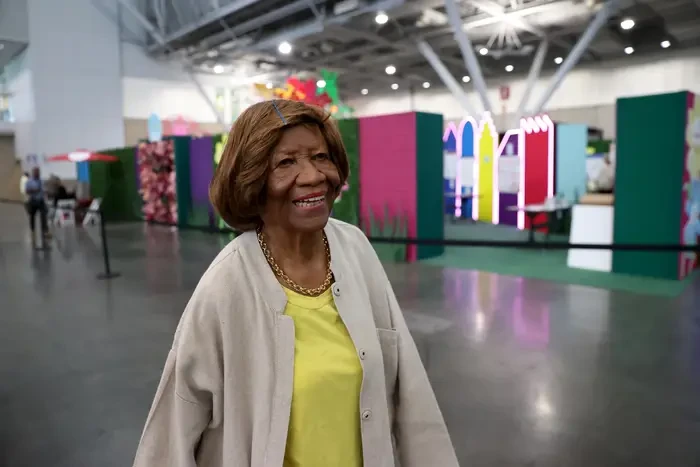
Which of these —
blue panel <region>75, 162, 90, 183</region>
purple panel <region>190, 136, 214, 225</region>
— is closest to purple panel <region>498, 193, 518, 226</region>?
purple panel <region>190, 136, 214, 225</region>

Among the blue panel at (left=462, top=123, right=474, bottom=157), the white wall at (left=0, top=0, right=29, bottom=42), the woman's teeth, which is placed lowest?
the woman's teeth

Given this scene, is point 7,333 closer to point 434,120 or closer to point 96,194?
point 434,120

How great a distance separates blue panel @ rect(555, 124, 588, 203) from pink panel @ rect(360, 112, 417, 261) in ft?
14.5

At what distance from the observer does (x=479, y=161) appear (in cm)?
1281

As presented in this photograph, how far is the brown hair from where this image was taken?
115 centimetres

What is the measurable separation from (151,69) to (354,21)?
1073cm

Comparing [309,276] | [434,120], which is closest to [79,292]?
[434,120]

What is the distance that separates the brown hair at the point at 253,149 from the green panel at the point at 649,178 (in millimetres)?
6491

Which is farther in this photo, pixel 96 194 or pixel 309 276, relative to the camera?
pixel 96 194

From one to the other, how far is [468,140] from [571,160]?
8.70 feet

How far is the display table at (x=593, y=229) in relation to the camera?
23.8ft

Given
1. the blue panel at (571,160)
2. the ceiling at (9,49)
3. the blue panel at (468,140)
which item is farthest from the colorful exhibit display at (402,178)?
the ceiling at (9,49)

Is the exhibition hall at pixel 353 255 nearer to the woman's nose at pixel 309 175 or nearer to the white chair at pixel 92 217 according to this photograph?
the woman's nose at pixel 309 175

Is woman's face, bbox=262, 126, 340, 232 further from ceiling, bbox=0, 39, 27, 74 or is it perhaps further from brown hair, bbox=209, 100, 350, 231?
ceiling, bbox=0, 39, 27, 74
